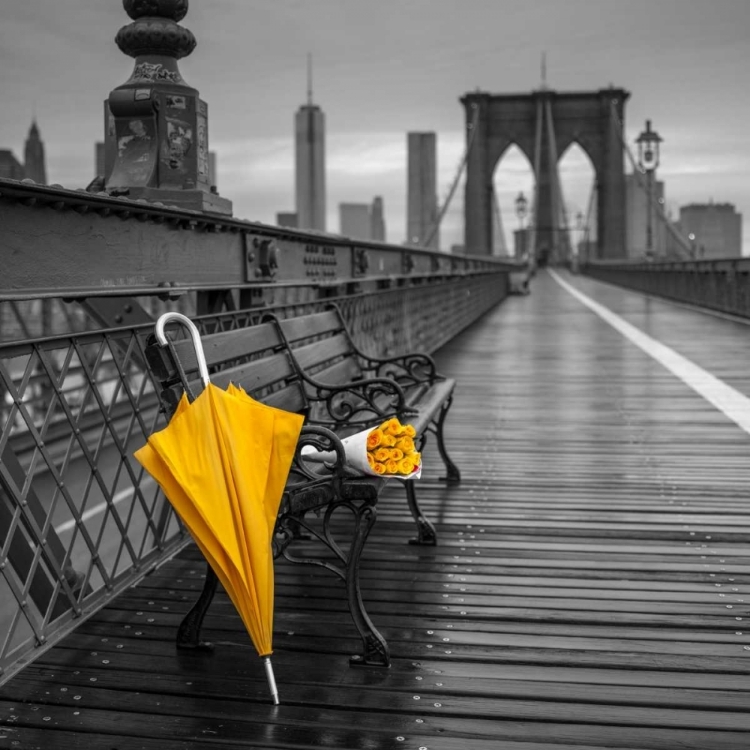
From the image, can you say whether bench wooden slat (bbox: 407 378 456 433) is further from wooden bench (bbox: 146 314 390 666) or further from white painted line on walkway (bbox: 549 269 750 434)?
white painted line on walkway (bbox: 549 269 750 434)

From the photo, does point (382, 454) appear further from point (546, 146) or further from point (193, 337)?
point (546, 146)

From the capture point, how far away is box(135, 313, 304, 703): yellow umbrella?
258 cm

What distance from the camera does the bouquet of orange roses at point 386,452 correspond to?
298 centimetres

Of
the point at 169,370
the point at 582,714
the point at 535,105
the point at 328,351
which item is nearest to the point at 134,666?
the point at 169,370

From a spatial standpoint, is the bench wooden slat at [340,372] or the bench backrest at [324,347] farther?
the bench wooden slat at [340,372]

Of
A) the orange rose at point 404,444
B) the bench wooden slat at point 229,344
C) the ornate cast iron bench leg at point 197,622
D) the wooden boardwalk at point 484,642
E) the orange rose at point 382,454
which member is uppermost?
the bench wooden slat at point 229,344

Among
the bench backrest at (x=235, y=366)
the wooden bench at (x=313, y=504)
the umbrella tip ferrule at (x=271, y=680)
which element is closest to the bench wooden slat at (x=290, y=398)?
the bench backrest at (x=235, y=366)

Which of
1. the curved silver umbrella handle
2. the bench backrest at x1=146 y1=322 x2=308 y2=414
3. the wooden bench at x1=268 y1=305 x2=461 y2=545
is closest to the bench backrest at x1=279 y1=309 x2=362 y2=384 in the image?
the wooden bench at x1=268 y1=305 x2=461 y2=545

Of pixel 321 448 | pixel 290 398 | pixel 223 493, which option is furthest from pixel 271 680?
pixel 290 398

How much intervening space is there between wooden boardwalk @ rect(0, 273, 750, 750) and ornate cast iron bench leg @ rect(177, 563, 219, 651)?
0.05 m

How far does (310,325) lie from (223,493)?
230 cm

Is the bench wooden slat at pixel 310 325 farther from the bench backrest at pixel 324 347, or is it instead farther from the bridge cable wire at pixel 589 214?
the bridge cable wire at pixel 589 214

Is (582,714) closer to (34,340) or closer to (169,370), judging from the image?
(169,370)

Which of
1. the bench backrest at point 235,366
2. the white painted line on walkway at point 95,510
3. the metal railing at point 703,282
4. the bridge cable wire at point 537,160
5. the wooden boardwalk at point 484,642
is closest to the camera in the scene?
the wooden boardwalk at point 484,642
